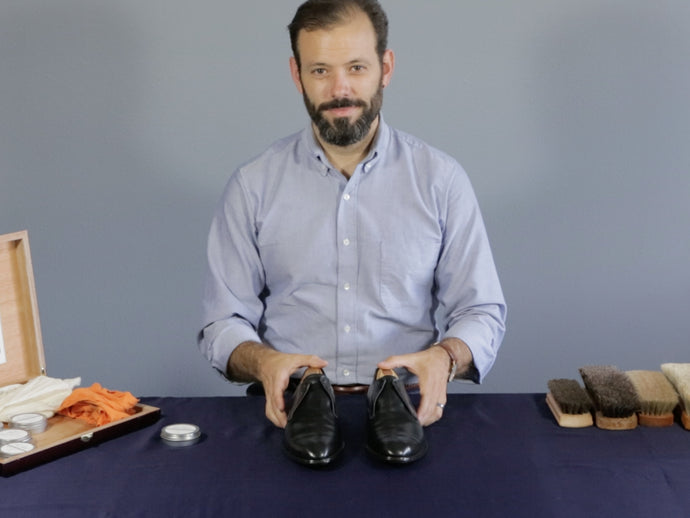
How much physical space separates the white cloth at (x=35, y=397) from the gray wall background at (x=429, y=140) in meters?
1.05

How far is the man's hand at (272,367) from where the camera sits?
1.59 meters

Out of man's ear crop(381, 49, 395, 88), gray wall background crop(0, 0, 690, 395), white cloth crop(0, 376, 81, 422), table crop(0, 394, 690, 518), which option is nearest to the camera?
table crop(0, 394, 690, 518)

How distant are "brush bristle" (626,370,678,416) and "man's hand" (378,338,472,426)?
0.35 metres

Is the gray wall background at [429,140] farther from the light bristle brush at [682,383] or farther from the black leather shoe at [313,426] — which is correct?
the black leather shoe at [313,426]

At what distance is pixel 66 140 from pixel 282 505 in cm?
174

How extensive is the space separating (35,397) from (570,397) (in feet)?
3.20

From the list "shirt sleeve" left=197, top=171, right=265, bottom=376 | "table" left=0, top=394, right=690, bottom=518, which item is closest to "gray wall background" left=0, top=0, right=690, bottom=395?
"shirt sleeve" left=197, top=171, right=265, bottom=376

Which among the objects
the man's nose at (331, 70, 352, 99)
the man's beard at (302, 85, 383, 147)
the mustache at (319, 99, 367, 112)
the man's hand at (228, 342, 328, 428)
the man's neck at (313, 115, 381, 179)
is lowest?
the man's hand at (228, 342, 328, 428)

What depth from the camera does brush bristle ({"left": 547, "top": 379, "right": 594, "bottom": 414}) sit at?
1.58m

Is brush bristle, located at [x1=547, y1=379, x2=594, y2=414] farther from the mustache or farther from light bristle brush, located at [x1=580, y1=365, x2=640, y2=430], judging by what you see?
the mustache

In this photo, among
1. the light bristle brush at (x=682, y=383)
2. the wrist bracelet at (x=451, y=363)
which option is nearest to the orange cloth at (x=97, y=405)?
the wrist bracelet at (x=451, y=363)

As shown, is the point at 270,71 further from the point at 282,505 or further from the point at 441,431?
the point at 282,505

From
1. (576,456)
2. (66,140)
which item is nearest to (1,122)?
(66,140)

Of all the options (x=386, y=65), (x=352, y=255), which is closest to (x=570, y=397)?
(x=352, y=255)
